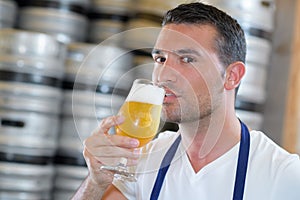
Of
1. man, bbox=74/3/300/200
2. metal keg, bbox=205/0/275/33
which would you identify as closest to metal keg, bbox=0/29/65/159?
metal keg, bbox=205/0/275/33

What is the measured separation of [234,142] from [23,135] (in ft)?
3.50

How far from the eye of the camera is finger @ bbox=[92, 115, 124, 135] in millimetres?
1326

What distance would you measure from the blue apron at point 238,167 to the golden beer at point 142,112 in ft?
0.89

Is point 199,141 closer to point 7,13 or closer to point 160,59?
point 160,59

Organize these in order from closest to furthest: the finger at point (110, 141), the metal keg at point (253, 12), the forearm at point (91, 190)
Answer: the finger at point (110, 141) → the forearm at point (91, 190) → the metal keg at point (253, 12)

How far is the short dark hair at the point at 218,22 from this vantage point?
1508 mm

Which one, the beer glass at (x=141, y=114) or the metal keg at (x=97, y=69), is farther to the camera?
the metal keg at (x=97, y=69)

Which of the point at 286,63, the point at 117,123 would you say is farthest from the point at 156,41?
the point at 286,63

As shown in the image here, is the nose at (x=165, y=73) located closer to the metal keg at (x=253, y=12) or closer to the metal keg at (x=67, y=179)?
the metal keg at (x=253, y=12)

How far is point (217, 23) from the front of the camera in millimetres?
1532

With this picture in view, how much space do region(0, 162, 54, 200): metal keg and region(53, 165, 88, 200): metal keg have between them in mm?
56

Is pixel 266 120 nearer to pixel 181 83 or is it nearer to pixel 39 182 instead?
pixel 39 182

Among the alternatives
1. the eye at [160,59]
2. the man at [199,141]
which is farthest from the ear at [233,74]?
the eye at [160,59]

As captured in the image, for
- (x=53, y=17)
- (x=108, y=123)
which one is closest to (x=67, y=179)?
(x=53, y=17)
